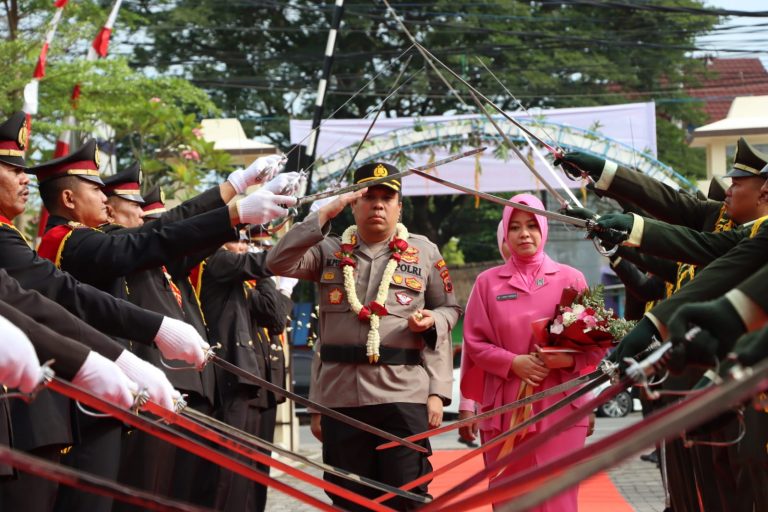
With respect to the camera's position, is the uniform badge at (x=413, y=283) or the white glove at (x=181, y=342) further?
the uniform badge at (x=413, y=283)

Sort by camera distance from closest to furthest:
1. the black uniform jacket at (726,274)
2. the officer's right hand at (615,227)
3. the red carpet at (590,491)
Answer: the black uniform jacket at (726,274) → the officer's right hand at (615,227) → the red carpet at (590,491)

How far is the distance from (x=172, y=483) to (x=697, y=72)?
28.9m

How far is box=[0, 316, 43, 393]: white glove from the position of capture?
3300mm

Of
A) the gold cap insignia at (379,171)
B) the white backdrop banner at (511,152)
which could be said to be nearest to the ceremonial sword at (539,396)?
the gold cap insignia at (379,171)

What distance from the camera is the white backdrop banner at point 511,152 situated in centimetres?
1625

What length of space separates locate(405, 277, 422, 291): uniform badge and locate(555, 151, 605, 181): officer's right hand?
1.20 m

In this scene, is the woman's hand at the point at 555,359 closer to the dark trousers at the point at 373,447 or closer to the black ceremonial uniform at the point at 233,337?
the dark trousers at the point at 373,447

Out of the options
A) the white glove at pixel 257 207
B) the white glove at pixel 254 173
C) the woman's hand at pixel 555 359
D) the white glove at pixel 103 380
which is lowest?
the woman's hand at pixel 555 359

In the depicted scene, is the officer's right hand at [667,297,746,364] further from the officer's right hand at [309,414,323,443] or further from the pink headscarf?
the officer's right hand at [309,414,323,443]

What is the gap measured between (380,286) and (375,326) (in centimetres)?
26

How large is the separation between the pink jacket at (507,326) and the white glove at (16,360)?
12.1 ft

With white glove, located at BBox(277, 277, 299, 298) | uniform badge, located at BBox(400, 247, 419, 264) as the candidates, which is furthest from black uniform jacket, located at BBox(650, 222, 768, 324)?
white glove, located at BBox(277, 277, 299, 298)

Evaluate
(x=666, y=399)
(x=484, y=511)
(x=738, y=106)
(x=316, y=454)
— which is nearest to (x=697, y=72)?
(x=738, y=106)

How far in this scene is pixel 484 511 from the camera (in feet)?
29.9
